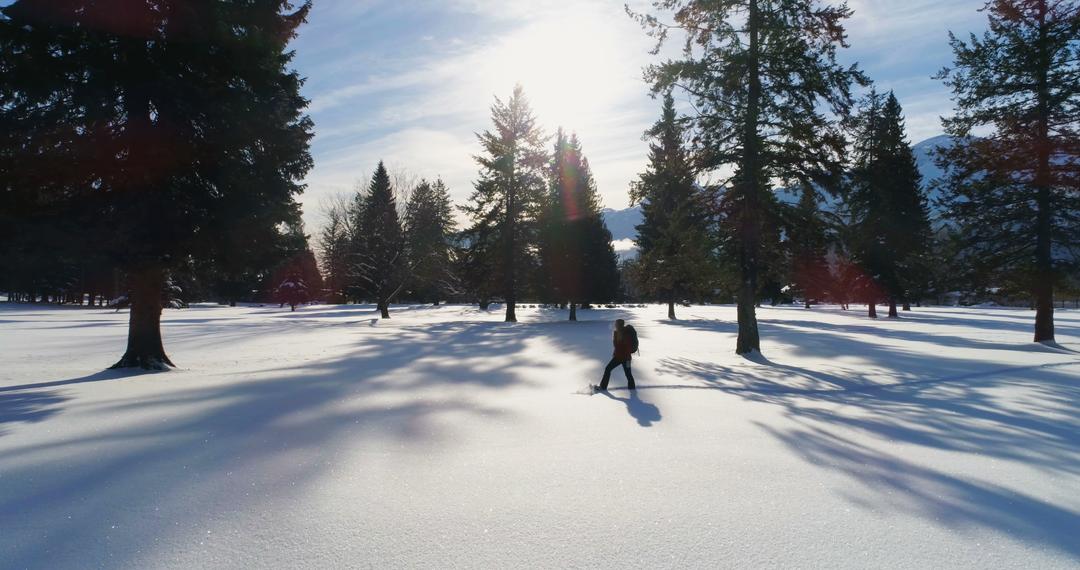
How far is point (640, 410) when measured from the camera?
841 cm

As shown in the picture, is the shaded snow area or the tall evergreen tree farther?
the tall evergreen tree

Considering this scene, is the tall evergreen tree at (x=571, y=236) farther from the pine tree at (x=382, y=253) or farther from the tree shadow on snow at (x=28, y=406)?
the tree shadow on snow at (x=28, y=406)

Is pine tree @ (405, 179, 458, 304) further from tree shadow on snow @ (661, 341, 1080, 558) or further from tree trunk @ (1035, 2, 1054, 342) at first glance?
tree trunk @ (1035, 2, 1054, 342)

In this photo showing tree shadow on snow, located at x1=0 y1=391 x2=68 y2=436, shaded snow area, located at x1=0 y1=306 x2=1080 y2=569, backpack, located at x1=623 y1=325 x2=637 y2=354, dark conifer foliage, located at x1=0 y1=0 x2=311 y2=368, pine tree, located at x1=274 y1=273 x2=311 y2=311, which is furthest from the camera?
pine tree, located at x1=274 y1=273 x2=311 y2=311

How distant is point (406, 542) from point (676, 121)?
15788 millimetres

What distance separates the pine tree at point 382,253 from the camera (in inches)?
1536

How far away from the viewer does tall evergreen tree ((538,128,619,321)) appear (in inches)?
1519

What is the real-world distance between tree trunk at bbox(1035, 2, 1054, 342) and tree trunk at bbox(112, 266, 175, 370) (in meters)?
28.8

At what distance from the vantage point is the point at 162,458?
→ 5648mm

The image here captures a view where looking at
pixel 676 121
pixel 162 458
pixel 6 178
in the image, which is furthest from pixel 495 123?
pixel 162 458

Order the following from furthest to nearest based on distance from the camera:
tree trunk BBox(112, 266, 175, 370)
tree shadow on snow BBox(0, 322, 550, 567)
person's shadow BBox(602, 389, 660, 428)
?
tree trunk BBox(112, 266, 175, 370) → person's shadow BBox(602, 389, 660, 428) → tree shadow on snow BBox(0, 322, 550, 567)

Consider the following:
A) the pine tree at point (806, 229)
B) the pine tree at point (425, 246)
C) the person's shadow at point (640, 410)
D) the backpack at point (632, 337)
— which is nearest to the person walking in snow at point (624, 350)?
the backpack at point (632, 337)

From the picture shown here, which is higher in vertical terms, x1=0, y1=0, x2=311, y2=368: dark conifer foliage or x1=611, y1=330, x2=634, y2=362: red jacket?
x1=0, y1=0, x2=311, y2=368: dark conifer foliage

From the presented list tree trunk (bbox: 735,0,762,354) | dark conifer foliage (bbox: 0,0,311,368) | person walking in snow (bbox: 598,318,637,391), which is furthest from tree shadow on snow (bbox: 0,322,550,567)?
tree trunk (bbox: 735,0,762,354)
